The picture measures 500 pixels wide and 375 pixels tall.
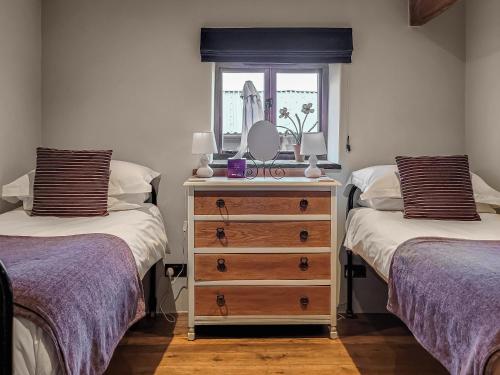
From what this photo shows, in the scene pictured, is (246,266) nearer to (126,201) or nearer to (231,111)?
(126,201)

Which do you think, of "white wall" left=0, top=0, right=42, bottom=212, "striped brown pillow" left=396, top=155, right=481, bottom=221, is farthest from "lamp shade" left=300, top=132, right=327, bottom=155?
"white wall" left=0, top=0, right=42, bottom=212

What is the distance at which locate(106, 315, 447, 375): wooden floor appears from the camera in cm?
227

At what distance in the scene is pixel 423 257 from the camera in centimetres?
178

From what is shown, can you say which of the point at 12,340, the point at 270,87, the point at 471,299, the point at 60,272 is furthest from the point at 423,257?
the point at 270,87

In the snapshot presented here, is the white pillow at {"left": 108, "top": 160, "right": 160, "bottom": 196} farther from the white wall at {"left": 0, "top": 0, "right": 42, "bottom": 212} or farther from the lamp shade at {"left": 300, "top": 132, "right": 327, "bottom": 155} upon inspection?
the lamp shade at {"left": 300, "top": 132, "right": 327, "bottom": 155}

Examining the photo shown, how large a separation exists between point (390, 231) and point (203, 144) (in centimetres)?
119

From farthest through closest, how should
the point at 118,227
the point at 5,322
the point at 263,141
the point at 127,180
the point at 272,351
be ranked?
the point at 263,141, the point at 127,180, the point at 272,351, the point at 118,227, the point at 5,322

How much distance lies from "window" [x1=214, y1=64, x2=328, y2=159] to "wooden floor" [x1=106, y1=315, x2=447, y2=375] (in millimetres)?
1190

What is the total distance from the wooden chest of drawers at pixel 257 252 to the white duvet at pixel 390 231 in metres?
0.17

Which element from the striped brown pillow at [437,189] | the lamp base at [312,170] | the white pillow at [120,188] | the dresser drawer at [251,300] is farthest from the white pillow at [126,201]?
the striped brown pillow at [437,189]

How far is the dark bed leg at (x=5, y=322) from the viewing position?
109 centimetres

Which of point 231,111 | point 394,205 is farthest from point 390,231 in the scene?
point 231,111

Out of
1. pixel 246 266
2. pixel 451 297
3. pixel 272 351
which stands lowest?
pixel 272 351

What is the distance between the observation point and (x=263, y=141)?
3.02m
